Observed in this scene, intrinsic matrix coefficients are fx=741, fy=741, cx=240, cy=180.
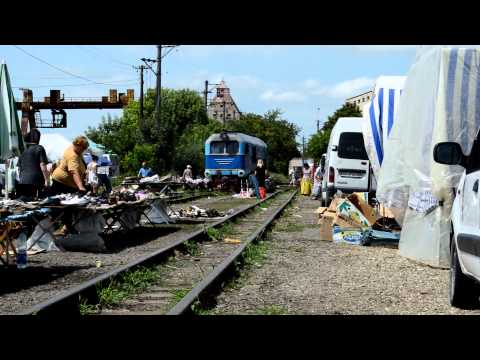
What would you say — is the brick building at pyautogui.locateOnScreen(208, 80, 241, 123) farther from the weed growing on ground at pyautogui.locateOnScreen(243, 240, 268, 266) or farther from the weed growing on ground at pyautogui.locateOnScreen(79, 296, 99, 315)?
the weed growing on ground at pyautogui.locateOnScreen(79, 296, 99, 315)

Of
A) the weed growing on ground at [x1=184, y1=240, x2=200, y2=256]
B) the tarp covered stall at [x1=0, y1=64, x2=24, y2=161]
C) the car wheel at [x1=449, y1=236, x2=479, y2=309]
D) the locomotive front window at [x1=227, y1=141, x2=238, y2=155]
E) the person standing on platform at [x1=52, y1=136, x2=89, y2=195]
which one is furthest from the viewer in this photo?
the locomotive front window at [x1=227, y1=141, x2=238, y2=155]

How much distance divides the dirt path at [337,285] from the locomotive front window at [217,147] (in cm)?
2837

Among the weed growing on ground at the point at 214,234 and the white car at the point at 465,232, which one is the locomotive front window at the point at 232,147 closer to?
the weed growing on ground at the point at 214,234

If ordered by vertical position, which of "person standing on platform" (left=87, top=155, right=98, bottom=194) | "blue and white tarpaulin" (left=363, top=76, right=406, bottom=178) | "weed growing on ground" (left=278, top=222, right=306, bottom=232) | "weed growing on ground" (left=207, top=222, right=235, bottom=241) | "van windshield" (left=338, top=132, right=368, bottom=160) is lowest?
"weed growing on ground" (left=278, top=222, right=306, bottom=232)

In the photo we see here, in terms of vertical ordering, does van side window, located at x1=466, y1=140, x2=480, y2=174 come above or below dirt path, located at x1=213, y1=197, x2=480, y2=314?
above

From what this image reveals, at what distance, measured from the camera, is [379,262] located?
1055 centimetres

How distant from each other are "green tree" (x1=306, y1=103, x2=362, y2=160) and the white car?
6188cm

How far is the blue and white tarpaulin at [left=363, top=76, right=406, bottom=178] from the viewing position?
1501cm

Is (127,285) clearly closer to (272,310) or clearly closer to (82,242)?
(272,310)

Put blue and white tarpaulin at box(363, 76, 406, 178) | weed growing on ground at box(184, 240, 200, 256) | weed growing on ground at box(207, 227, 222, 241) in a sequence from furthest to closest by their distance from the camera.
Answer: blue and white tarpaulin at box(363, 76, 406, 178), weed growing on ground at box(207, 227, 222, 241), weed growing on ground at box(184, 240, 200, 256)

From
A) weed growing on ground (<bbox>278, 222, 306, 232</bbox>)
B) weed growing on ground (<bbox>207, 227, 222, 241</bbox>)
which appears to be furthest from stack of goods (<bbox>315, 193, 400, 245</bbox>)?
weed growing on ground (<bbox>278, 222, 306, 232</bbox>)

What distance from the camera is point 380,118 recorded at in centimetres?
1508
